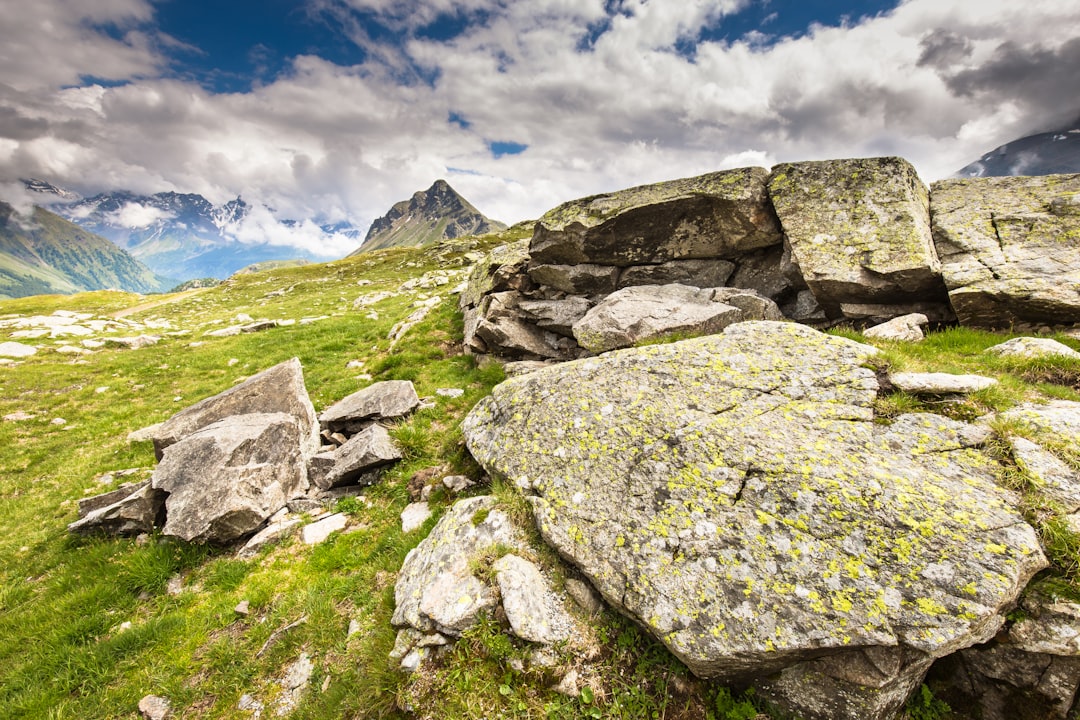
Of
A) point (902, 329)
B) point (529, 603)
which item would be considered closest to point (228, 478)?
point (529, 603)

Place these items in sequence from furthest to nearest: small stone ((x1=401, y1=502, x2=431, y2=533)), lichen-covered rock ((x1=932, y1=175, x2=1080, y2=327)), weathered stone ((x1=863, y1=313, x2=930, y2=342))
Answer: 1. weathered stone ((x1=863, y1=313, x2=930, y2=342))
2. lichen-covered rock ((x1=932, y1=175, x2=1080, y2=327))
3. small stone ((x1=401, y1=502, x2=431, y2=533))

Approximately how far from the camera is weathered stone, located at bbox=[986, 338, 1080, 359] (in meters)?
8.25

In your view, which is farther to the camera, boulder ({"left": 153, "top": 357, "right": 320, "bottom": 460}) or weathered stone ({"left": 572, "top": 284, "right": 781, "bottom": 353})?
weathered stone ({"left": 572, "top": 284, "right": 781, "bottom": 353})

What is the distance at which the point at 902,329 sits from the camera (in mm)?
10875

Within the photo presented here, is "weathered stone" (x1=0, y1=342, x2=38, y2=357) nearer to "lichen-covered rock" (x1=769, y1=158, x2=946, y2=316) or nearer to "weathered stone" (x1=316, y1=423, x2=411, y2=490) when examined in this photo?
"weathered stone" (x1=316, y1=423, x2=411, y2=490)

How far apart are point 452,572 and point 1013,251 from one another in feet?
52.3

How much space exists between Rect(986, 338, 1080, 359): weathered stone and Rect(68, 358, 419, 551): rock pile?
14.5m

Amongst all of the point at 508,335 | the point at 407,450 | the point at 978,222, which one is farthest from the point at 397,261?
the point at 978,222

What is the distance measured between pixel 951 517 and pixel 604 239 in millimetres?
13536

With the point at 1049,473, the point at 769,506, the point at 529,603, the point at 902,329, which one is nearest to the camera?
the point at 1049,473

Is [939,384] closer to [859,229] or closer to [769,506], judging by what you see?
[769,506]

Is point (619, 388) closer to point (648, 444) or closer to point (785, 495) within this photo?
point (648, 444)

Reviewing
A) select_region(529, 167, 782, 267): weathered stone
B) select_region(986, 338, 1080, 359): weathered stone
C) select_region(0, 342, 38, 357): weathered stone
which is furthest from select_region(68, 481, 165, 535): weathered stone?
select_region(0, 342, 38, 357): weathered stone

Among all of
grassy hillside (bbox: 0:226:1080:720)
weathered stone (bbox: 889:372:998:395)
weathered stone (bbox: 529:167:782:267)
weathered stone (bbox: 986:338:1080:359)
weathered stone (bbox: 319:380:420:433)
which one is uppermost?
weathered stone (bbox: 529:167:782:267)
